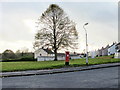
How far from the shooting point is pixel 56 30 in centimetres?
4616

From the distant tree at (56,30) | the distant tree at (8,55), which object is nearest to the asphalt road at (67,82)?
the distant tree at (56,30)

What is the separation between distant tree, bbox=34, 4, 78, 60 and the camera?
4481 cm

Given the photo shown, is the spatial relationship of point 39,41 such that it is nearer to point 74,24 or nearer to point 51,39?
point 51,39

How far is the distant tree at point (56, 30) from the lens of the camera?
44812 millimetres

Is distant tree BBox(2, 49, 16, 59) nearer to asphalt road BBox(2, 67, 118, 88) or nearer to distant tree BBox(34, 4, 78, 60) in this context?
distant tree BBox(34, 4, 78, 60)

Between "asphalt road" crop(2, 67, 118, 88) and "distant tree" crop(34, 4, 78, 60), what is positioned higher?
"distant tree" crop(34, 4, 78, 60)

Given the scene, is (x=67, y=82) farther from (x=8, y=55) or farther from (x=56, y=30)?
(x=8, y=55)

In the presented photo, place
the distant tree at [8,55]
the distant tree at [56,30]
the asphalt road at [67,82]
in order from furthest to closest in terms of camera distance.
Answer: the distant tree at [8,55] → the distant tree at [56,30] → the asphalt road at [67,82]

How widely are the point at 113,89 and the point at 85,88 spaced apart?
1252mm

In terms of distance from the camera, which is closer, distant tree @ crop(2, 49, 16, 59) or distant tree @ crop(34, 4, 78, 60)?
distant tree @ crop(34, 4, 78, 60)

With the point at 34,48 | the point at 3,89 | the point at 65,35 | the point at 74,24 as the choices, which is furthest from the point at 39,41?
the point at 3,89

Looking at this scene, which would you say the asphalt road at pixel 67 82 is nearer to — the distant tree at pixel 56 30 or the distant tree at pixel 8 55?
the distant tree at pixel 56 30

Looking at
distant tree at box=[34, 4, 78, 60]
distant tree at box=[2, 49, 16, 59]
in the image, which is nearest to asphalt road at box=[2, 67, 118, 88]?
distant tree at box=[34, 4, 78, 60]

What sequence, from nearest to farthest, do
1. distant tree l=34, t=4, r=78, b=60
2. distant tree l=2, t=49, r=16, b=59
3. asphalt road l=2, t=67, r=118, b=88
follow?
asphalt road l=2, t=67, r=118, b=88, distant tree l=34, t=4, r=78, b=60, distant tree l=2, t=49, r=16, b=59
